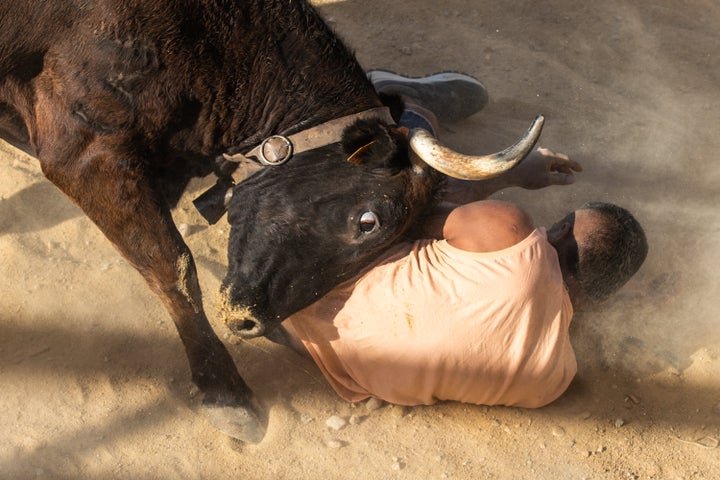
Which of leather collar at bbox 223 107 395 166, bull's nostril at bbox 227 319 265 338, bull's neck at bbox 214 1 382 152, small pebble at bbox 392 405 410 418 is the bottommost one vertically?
small pebble at bbox 392 405 410 418

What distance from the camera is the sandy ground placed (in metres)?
3.22

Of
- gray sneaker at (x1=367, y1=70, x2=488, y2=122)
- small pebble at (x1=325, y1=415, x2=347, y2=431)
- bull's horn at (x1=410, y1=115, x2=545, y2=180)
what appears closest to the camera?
bull's horn at (x1=410, y1=115, x2=545, y2=180)

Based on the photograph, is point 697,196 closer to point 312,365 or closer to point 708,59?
point 708,59

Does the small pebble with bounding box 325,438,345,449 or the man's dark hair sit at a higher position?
the man's dark hair

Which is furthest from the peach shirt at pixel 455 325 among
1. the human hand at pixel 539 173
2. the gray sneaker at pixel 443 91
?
the gray sneaker at pixel 443 91

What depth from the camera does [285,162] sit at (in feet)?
9.90

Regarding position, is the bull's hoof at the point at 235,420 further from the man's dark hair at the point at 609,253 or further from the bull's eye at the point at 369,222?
the man's dark hair at the point at 609,253

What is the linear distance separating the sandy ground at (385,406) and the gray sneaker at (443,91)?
13 centimetres

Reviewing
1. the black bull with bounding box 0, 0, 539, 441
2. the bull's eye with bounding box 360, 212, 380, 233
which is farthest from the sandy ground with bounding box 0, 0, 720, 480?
the bull's eye with bounding box 360, 212, 380, 233

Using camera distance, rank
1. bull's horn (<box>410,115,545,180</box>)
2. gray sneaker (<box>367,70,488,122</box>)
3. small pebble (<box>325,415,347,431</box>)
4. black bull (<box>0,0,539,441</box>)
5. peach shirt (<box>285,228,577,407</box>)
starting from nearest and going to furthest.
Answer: bull's horn (<box>410,115,545,180</box>) < peach shirt (<box>285,228,577,407</box>) < black bull (<box>0,0,539,441</box>) < small pebble (<box>325,415,347,431</box>) < gray sneaker (<box>367,70,488,122</box>)

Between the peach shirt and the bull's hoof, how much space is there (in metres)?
0.43

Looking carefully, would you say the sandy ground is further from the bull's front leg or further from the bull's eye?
the bull's eye

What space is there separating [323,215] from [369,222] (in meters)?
0.17

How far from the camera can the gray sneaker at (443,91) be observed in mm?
4566
